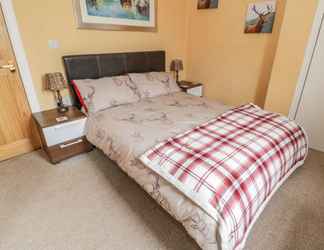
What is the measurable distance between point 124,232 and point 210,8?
332 cm

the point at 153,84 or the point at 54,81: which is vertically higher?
the point at 54,81

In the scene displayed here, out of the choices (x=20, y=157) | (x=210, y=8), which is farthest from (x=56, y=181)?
(x=210, y=8)

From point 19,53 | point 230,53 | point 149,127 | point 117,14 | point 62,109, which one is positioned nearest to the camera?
point 149,127

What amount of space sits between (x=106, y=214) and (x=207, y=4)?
10.8ft

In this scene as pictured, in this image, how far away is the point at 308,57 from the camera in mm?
2201

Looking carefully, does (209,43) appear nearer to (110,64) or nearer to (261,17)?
(261,17)

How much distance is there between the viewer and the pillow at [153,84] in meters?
2.53

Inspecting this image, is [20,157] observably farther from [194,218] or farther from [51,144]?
[194,218]

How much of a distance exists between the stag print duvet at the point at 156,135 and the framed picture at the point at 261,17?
1.32m

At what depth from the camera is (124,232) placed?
141cm

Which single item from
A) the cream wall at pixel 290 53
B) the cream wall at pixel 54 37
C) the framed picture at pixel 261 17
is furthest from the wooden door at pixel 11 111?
the cream wall at pixel 290 53

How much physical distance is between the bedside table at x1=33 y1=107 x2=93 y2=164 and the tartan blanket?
116 cm

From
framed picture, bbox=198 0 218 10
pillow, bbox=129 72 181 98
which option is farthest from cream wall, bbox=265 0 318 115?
pillow, bbox=129 72 181 98

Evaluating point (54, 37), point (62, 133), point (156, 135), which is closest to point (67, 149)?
point (62, 133)
